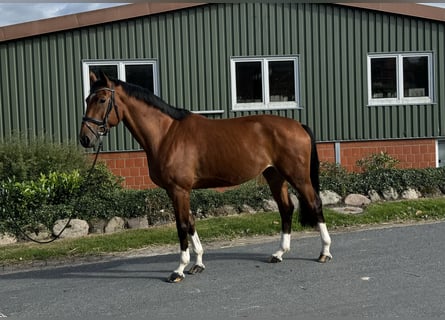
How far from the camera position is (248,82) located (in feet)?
44.2

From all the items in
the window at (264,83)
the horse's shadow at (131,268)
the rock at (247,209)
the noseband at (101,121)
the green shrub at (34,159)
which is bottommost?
the horse's shadow at (131,268)

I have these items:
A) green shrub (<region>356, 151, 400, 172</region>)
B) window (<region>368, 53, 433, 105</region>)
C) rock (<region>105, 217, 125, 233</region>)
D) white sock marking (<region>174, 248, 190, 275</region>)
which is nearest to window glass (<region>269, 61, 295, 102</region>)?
window (<region>368, 53, 433, 105</region>)

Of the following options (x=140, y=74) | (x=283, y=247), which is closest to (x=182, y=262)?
(x=283, y=247)

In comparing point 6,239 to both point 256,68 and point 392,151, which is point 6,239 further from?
point 392,151

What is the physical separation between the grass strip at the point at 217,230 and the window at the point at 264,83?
432cm

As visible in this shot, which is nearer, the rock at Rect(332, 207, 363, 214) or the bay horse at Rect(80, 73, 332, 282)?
the bay horse at Rect(80, 73, 332, 282)

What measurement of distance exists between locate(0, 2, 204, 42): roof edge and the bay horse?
257 inches

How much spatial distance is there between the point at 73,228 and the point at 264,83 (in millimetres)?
6513

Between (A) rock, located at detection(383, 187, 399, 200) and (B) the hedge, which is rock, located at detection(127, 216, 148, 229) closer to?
(B) the hedge

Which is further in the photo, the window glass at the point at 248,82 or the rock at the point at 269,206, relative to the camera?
the window glass at the point at 248,82

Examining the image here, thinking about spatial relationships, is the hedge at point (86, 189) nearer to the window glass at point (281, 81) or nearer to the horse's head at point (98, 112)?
the window glass at point (281, 81)

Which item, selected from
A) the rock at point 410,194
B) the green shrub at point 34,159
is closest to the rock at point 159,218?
the green shrub at point 34,159

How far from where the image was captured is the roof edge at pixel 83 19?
12.2m

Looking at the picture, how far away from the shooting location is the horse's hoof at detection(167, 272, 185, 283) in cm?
606
